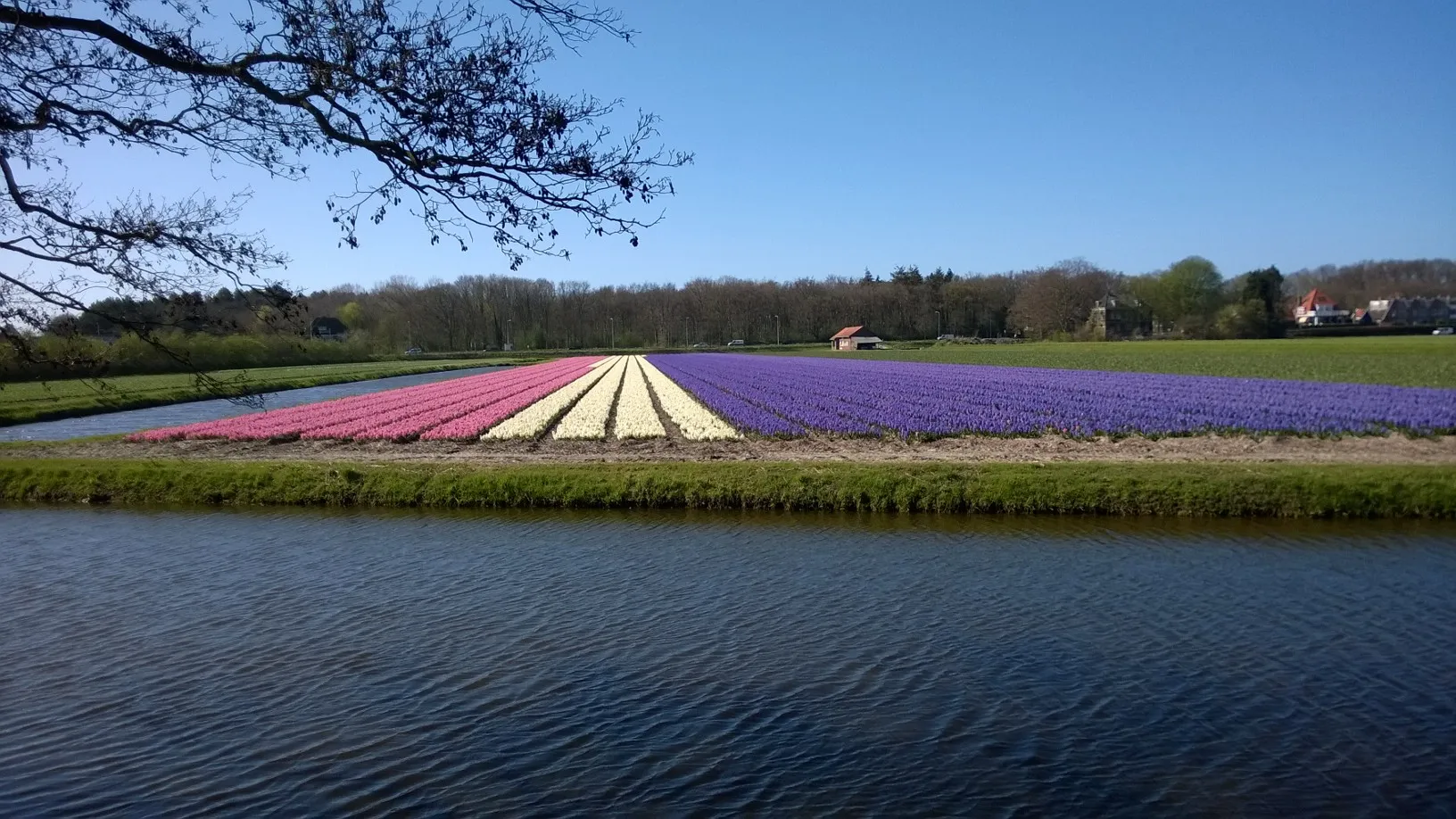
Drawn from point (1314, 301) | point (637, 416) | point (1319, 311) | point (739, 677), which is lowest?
point (739, 677)

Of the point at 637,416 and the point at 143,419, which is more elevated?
the point at 143,419

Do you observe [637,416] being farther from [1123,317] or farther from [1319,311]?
[1319,311]

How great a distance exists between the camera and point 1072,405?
29062 millimetres

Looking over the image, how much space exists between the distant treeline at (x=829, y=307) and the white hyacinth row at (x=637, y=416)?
2288 inches

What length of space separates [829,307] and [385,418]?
5078 inches

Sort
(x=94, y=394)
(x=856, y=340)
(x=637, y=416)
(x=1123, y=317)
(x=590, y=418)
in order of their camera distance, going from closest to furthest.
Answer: (x=94, y=394), (x=590, y=418), (x=637, y=416), (x=856, y=340), (x=1123, y=317)

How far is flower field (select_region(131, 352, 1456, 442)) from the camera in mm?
23984

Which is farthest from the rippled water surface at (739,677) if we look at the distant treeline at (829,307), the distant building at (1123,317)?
the distant building at (1123,317)

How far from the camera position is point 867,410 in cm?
2916

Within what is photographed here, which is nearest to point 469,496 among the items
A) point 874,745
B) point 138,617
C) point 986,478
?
point 138,617

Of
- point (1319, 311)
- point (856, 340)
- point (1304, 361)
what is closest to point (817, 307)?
point (856, 340)

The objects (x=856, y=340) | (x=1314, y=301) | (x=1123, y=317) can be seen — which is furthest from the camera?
(x=1314, y=301)

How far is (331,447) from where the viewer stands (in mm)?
23641

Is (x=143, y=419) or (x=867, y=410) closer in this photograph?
(x=867, y=410)
